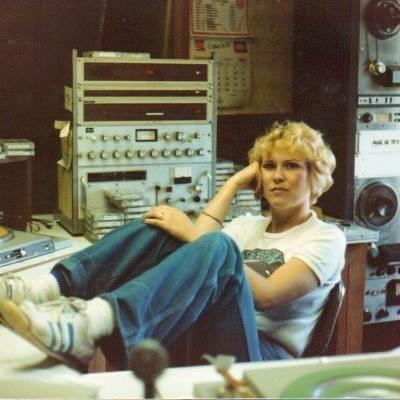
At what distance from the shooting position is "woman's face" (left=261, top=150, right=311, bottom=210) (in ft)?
7.18

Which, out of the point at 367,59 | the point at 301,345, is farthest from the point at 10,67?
the point at 301,345

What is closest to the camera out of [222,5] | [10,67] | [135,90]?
[135,90]

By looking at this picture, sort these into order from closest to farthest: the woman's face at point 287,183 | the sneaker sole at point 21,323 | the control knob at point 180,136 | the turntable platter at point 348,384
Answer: the turntable platter at point 348,384 → the sneaker sole at point 21,323 → the woman's face at point 287,183 → the control knob at point 180,136

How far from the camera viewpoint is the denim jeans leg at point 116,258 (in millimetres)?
1838

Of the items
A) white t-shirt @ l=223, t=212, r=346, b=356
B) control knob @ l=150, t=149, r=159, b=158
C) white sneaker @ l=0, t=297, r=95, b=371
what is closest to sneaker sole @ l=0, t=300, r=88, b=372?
white sneaker @ l=0, t=297, r=95, b=371

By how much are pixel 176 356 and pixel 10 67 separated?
1.58 metres

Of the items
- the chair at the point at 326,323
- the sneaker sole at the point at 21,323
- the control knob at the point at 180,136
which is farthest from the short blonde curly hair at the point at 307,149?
the sneaker sole at the point at 21,323

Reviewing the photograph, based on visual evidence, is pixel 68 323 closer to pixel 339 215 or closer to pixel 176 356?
pixel 176 356

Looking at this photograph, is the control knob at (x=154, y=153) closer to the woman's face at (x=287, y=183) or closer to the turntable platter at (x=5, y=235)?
the turntable platter at (x=5, y=235)

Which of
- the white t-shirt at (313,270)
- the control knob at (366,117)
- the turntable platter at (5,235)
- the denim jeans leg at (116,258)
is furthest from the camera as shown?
the control knob at (366,117)

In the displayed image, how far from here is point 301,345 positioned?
2049 millimetres

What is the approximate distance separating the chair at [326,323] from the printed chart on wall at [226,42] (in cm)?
151

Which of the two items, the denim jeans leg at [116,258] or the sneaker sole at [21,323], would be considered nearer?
the sneaker sole at [21,323]

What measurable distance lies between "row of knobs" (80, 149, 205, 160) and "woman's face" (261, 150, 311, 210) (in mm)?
784
